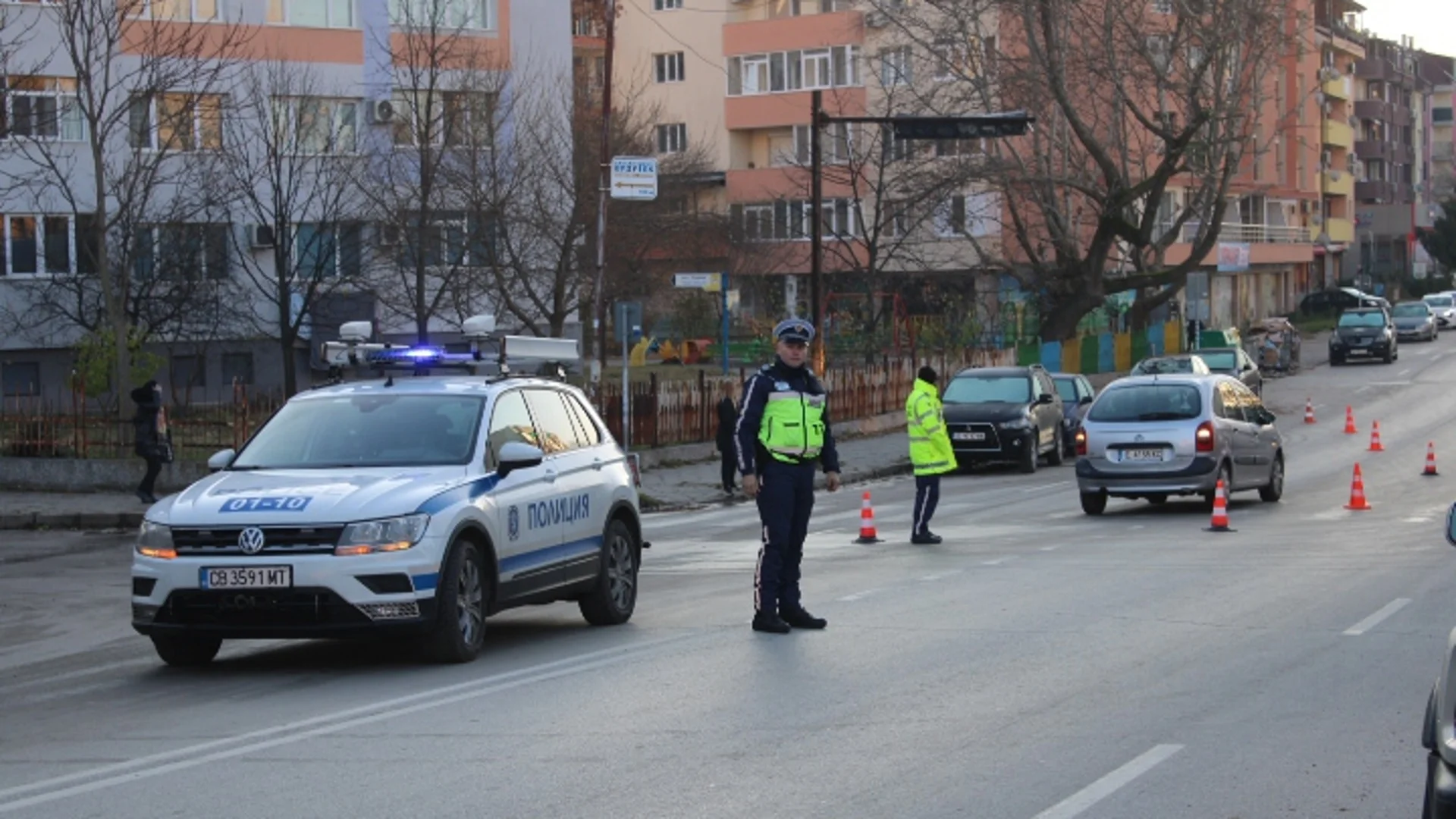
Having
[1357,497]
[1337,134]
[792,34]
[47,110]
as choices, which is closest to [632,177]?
[1357,497]

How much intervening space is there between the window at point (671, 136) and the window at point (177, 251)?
37.9m

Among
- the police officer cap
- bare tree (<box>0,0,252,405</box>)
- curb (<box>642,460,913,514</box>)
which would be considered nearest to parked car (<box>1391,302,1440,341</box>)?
curb (<box>642,460,913,514</box>)

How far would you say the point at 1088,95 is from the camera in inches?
1914

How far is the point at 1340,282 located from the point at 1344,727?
104m

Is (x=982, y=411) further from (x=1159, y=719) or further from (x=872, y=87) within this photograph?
(x=872, y=87)

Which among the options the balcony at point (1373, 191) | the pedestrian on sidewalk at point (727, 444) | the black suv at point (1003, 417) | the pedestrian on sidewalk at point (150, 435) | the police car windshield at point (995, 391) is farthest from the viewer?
the balcony at point (1373, 191)

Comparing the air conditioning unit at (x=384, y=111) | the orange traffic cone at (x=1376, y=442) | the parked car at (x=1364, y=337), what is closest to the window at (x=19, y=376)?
the air conditioning unit at (x=384, y=111)

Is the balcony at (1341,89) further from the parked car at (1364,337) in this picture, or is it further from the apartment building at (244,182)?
the apartment building at (244,182)

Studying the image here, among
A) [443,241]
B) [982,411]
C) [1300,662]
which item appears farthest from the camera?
[443,241]

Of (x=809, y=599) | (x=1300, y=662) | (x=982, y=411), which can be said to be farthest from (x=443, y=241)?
(x=1300, y=662)

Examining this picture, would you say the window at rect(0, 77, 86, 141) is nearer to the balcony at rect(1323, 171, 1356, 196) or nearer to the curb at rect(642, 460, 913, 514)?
the curb at rect(642, 460, 913, 514)

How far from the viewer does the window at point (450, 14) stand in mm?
42844

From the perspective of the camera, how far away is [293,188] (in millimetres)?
37531

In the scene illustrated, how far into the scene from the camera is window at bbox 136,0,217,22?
Result: 42750mm
